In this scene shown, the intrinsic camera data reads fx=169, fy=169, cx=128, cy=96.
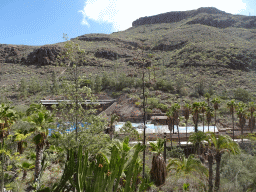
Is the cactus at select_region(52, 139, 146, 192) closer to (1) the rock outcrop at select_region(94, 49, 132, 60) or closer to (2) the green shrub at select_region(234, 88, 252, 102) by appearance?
(2) the green shrub at select_region(234, 88, 252, 102)

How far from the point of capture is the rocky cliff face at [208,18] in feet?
355

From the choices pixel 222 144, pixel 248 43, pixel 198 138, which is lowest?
pixel 198 138

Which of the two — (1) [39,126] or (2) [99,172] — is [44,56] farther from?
(2) [99,172]

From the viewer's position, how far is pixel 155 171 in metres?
13.8

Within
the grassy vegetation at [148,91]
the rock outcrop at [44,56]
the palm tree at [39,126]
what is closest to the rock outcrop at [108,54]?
the grassy vegetation at [148,91]

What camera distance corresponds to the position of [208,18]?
119312mm

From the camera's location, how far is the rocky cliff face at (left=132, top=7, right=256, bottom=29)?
108 metres

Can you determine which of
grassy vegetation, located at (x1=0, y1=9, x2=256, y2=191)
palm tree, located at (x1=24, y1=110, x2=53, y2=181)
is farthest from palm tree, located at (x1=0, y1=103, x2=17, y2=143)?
palm tree, located at (x1=24, y1=110, x2=53, y2=181)

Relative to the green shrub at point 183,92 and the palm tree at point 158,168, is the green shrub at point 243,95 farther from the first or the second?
the palm tree at point 158,168

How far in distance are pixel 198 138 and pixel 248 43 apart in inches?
3053

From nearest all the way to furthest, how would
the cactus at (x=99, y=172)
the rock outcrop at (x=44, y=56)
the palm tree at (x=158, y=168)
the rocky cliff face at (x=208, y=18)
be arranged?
the cactus at (x=99, y=172), the palm tree at (x=158, y=168), the rock outcrop at (x=44, y=56), the rocky cliff face at (x=208, y=18)

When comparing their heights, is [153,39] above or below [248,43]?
above

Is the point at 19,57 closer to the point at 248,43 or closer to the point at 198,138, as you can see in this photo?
the point at 198,138

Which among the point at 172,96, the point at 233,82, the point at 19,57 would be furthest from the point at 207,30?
the point at 19,57
